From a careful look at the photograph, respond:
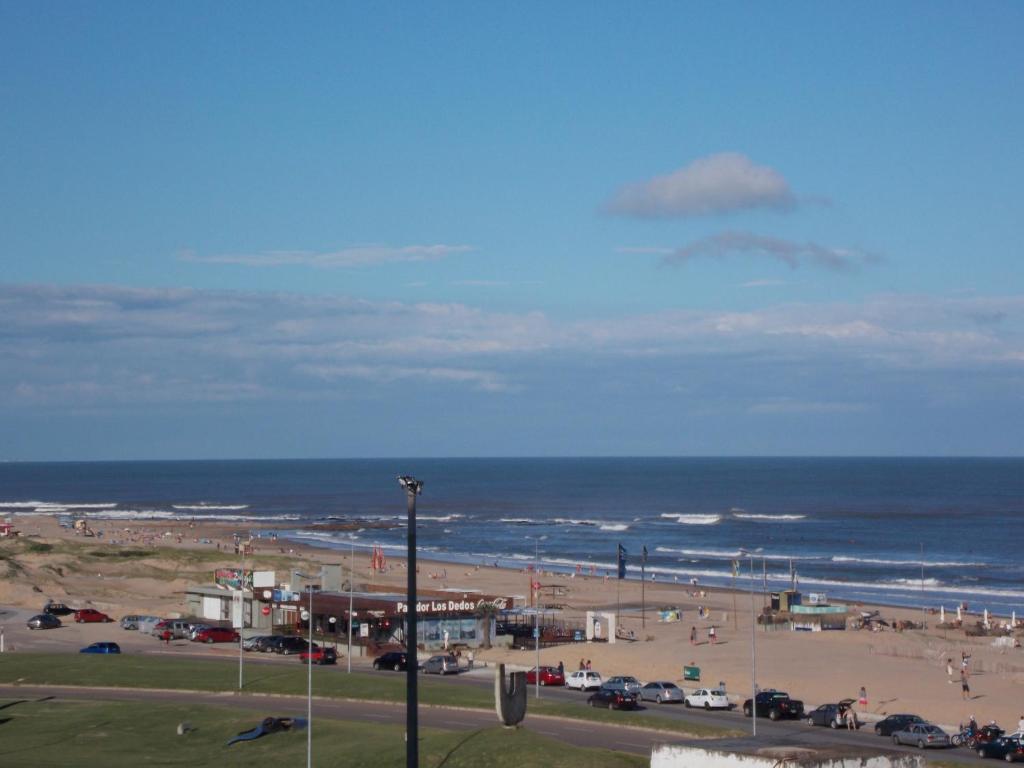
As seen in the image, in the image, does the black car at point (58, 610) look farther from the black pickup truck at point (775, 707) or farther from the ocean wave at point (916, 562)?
the ocean wave at point (916, 562)

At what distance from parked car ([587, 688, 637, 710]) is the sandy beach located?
832 centimetres

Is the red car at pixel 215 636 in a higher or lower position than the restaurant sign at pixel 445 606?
lower

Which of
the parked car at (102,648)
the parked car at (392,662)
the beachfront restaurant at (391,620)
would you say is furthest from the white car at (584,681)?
the parked car at (102,648)

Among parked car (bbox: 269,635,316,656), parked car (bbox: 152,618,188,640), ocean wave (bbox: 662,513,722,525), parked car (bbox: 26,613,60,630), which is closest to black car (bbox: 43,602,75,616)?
parked car (bbox: 26,613,60,630)

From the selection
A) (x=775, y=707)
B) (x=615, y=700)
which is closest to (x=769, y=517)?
(x=775, y=707)

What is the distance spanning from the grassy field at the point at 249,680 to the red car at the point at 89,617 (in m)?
17.4

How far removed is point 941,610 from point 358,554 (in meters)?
69.3

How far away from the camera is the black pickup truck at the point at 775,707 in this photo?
47.8m

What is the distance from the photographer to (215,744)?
1585 inches

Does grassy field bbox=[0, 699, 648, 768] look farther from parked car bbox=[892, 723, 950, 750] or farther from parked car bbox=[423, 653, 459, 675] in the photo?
parked car bbox=[423, 653, 459, 675]

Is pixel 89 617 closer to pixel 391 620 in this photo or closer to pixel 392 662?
pixel 391 620

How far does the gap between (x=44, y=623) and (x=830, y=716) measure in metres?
49.0

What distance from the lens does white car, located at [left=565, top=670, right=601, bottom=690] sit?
55219mm

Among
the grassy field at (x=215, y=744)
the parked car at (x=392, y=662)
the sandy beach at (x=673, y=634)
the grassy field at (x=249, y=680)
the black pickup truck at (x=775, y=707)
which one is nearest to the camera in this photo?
the grassy field at (x=215, y=744)
